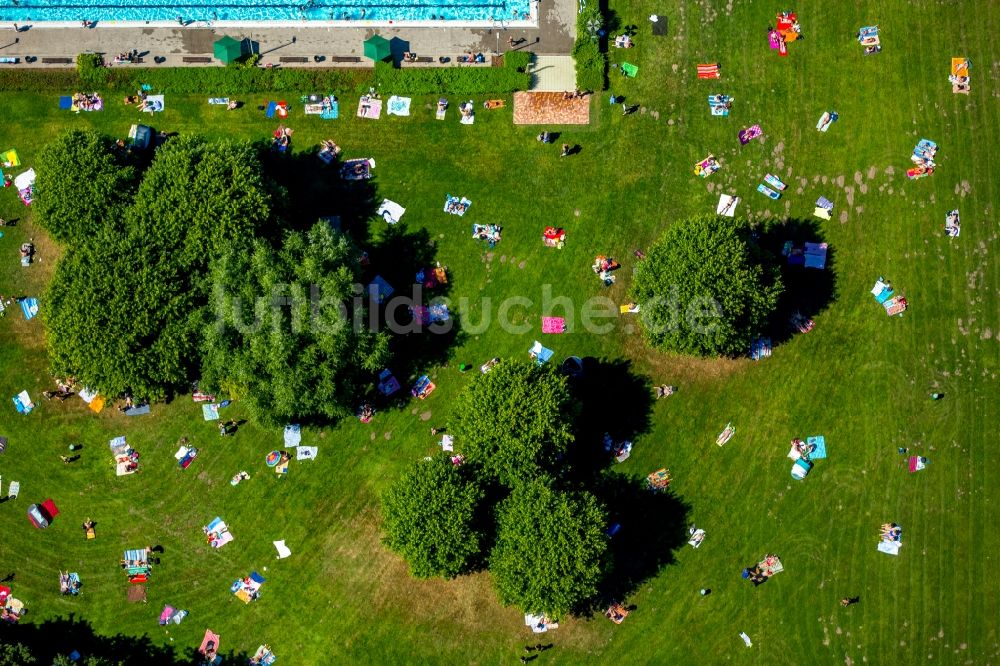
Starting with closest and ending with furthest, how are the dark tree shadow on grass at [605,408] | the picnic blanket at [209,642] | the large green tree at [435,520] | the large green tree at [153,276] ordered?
the large green tree at [435,520] → the large green tree at [153,276] → the picnic blanket at [209,642] → the dark tree shadow on grass at [605,408]

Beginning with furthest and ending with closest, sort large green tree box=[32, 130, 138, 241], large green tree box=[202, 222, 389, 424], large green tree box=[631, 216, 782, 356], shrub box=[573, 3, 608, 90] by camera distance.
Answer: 1. shrub box=[573, 3, 608, 90]
2. large green tree box=[32, 130, 138, 241]
3. large green tree box=[631, 216, 782, 356]
4. large green tree box=[202, 222, 389, 424]

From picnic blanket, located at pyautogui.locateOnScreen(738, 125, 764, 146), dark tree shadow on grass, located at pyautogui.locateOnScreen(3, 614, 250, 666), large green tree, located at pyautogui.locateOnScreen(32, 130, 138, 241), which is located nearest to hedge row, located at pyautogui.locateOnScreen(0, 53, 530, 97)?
large green tree, located at pyautogui.locateOnScreen(32, 130, 138, 241)

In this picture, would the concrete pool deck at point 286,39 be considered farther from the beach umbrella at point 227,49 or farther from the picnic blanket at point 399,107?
the picnic blanket at point 399,107

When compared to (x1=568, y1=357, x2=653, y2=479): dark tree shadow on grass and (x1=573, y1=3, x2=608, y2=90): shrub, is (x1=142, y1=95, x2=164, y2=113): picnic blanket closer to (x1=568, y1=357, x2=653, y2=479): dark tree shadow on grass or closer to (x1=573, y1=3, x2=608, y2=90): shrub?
(x1=573, y1=3, x2=608, y2=90): shrub

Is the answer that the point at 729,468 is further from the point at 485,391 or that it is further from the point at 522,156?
the point at 522,156

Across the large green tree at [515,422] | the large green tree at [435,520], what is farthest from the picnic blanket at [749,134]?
the large green tree at [435,520]
